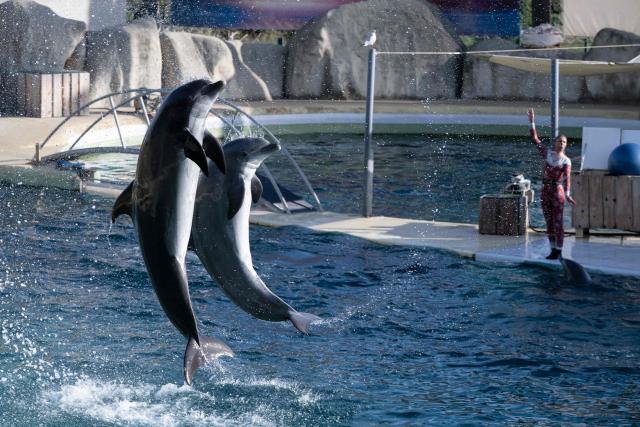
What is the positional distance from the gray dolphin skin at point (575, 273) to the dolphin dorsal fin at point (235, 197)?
5.30 m

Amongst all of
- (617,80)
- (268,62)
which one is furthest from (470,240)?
(268,62)

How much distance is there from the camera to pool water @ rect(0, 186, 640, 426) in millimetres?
7305

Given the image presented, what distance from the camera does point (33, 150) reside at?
16453 mm

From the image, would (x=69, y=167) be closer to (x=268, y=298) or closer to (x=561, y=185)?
(x=561, y=185)

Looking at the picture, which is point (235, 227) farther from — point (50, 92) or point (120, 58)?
point (120, 58)

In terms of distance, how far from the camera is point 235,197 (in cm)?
555

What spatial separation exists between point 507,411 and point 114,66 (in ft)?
50.7

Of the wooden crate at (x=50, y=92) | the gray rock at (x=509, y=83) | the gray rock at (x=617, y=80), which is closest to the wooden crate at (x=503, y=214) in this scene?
the wooden crate at (x=50, y=92)

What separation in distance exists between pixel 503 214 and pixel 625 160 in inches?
54.5

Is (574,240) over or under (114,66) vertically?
under

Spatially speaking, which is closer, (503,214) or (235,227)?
(235,227)

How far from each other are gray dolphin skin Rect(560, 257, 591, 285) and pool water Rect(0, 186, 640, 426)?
11 centimetres

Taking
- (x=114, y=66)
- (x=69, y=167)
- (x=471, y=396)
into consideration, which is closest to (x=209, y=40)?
(x=114, y=66)

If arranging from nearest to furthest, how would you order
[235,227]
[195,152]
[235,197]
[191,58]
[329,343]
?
[195,152]
[235,197]
[235,227]
[329,343]
[191,58]
